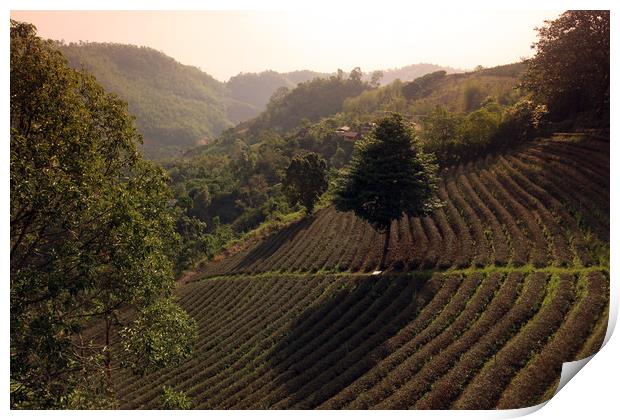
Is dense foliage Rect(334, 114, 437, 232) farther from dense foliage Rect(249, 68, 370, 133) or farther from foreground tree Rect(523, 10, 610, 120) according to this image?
dense foliage Rect(249, 68, 370, 133)

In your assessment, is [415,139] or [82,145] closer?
[82,145]

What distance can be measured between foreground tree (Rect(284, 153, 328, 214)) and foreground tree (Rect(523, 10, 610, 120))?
857 inches

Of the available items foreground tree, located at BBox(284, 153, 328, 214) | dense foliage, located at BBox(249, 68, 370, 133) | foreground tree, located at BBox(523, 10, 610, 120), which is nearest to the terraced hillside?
foreground tree, located at BBox(523, 10, 610, 120)

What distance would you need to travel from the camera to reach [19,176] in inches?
465

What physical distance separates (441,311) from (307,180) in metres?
26.7

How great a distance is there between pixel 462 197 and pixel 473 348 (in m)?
17.2

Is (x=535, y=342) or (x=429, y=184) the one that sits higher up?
(x=429, y=184)

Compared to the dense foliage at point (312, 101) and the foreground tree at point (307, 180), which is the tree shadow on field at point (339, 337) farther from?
the dense foliage at point (312, 101)

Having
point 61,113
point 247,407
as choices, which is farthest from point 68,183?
point 247,407

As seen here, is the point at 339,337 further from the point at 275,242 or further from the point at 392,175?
the point at 275,242

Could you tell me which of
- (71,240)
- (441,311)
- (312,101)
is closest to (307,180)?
(441,311)

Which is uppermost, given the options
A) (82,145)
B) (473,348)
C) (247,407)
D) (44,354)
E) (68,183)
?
(82,145)

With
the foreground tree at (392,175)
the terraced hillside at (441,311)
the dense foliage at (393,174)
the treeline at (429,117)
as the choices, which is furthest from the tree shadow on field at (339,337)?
the treeline at (429,117)
